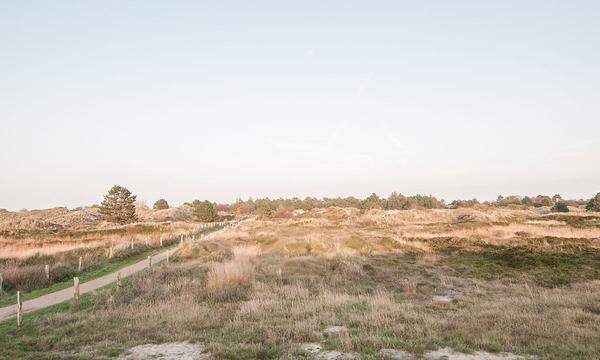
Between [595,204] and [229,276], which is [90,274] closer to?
[229,276]

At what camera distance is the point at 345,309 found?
44.6 ft

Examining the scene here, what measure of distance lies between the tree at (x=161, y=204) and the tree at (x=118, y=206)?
170ft

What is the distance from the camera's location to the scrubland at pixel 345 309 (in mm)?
9719

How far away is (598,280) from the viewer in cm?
1908

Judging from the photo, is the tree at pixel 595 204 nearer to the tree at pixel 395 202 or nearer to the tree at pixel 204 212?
the tree at pixel 395 202

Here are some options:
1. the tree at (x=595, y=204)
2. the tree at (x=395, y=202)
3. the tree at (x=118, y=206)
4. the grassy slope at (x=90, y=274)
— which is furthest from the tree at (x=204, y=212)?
the tree at (x=595, y=204)

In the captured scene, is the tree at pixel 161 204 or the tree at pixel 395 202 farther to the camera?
the tree at pixel 161 204

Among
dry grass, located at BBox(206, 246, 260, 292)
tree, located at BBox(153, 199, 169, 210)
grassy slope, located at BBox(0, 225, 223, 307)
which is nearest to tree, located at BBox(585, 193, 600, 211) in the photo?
dry grass, located at BBox(206, 246, 260, 292)

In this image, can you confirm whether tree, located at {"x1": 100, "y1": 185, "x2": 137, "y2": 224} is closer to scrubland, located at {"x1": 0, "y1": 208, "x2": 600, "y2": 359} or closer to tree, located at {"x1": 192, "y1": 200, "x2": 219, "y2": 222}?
tree, located at {"x1": 192, "y1": 200, "x2": 219, "y2": 222}

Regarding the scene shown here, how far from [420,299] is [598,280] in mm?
10197

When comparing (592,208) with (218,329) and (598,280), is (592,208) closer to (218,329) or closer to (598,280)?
(598,280)

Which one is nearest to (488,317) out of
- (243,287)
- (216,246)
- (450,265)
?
(243,287)

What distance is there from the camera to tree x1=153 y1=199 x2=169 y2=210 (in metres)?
125

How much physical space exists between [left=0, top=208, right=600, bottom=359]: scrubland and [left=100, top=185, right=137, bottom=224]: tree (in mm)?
50265
